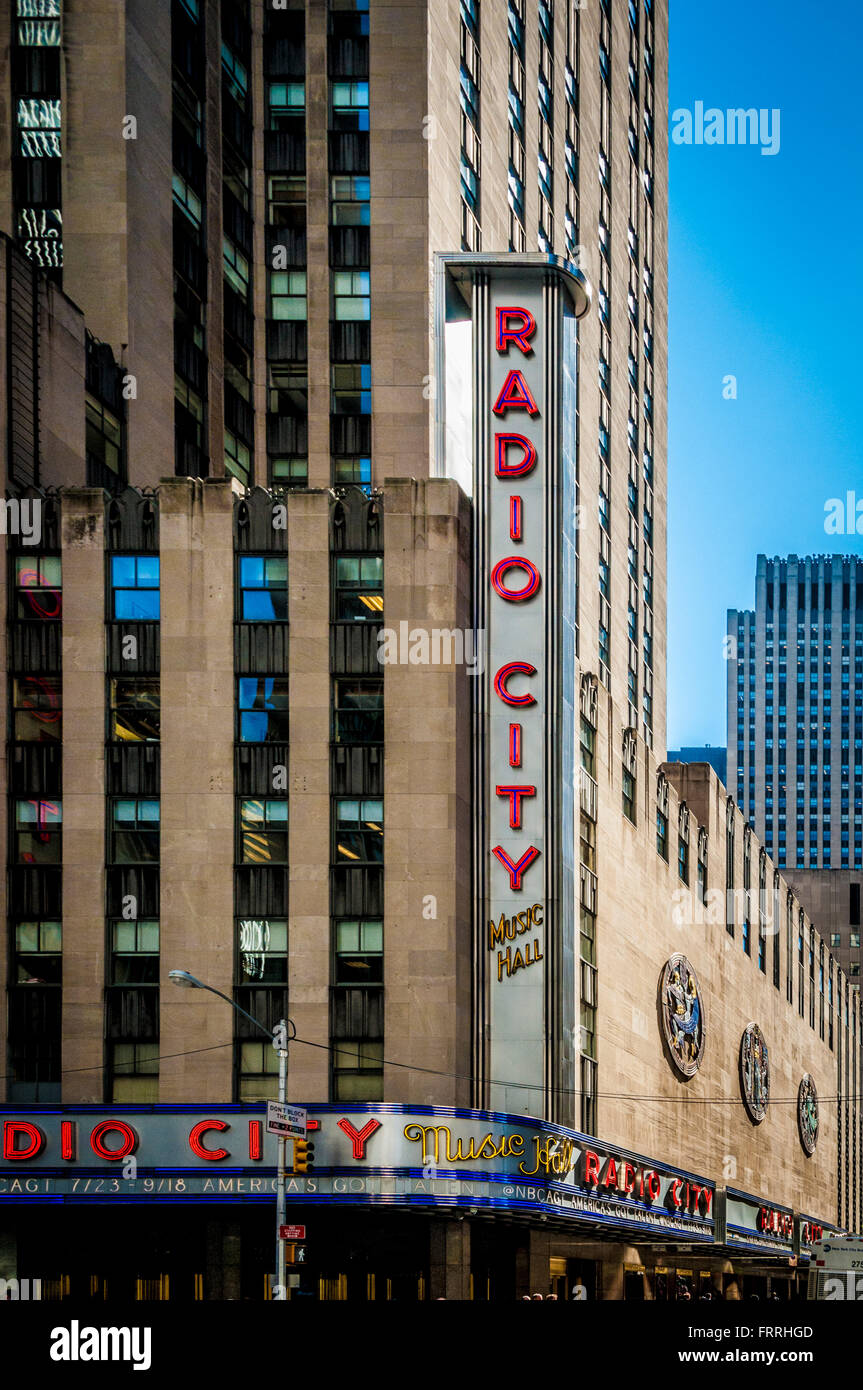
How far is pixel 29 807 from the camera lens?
51.3 meters

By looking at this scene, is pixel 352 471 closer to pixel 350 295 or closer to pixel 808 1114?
pixel 350 295

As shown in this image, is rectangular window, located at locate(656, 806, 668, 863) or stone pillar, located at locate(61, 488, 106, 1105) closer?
stone pillar, located at locate(61, 488, 106, 1105)

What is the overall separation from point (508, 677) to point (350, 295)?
2630 cm

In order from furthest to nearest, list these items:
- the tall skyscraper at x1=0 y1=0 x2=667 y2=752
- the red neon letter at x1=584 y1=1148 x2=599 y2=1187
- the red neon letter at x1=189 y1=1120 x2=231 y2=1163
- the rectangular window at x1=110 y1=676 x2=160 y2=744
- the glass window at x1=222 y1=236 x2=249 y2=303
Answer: the glass window at x1=222 y1=236 x2=249 y2=303 → the tall skyscraper at x1=0 y1=0 x2=667 y2=752 → the red neon letter at x1=584 y1=1148 x2=599 y2=1187 → the rectangular window at x1=110 y1=676 x2=160 y2=744 → the red neon letter at x1=189 y1=1120 x2=231 y2=1163

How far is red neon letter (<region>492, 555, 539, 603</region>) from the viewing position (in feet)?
178

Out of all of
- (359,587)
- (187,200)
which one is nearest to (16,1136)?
(359,587)

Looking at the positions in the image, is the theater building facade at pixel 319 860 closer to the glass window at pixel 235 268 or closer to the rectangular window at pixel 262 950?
the rectangular window at pixel 262 950

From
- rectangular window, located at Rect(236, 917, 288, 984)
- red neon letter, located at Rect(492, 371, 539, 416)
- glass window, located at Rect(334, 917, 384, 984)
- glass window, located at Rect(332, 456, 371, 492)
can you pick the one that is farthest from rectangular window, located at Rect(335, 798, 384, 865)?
glass window, located at Rect(332, 456, 371, 492)

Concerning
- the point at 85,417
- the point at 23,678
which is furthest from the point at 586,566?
the point at 23,678

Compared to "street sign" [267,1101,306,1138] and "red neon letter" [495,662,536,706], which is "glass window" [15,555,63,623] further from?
"street sign" [267,1101,306,1138]

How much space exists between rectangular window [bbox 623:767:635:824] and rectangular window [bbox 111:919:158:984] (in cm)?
2342

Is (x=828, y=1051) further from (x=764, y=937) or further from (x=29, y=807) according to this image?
(x=29, y=807)

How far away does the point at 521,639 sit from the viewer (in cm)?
5444

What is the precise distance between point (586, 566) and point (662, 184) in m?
44.6
